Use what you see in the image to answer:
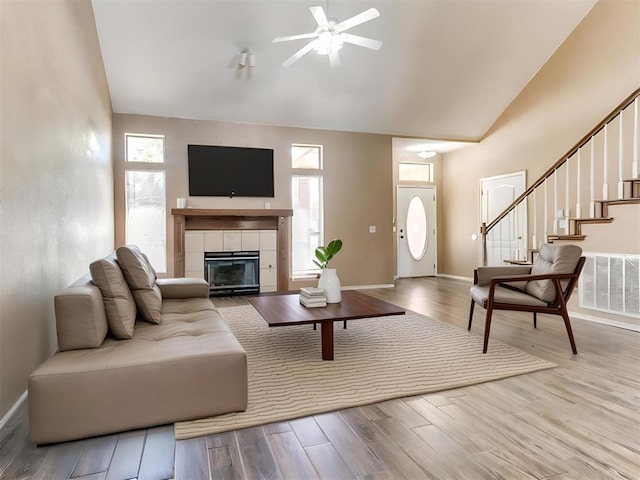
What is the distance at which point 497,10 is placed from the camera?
4832 mm

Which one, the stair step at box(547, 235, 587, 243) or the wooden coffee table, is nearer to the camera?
the wooden coffee table

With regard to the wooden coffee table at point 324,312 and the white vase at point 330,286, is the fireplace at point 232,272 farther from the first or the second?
the white vase at point 330,286

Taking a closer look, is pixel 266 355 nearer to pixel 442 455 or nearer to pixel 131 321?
pixel 131 321

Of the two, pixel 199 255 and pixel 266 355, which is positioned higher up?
pixel 199 255

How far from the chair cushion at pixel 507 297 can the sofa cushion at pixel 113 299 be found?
9.15 feet

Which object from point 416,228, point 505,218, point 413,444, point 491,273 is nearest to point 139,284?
point 413,444

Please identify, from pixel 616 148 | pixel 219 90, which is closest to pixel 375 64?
pixel 219 90

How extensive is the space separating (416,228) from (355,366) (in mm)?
5657

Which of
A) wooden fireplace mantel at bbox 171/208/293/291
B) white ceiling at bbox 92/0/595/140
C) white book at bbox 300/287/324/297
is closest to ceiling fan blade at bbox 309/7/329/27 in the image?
white ceiling at bbox 92/0/595/140

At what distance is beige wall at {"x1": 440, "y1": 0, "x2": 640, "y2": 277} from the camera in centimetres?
474

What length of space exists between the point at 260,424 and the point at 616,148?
526 centimetres

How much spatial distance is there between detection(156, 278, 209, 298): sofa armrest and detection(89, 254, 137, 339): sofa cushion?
3.93 feet

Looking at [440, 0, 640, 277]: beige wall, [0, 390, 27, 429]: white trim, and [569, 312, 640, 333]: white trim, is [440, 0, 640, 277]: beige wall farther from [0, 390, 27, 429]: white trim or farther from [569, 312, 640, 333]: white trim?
[0, 390, 27, 429]: white trim

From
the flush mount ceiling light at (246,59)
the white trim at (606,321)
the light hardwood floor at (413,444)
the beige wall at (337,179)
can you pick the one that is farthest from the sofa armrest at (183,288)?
the white trim at (606,321)
